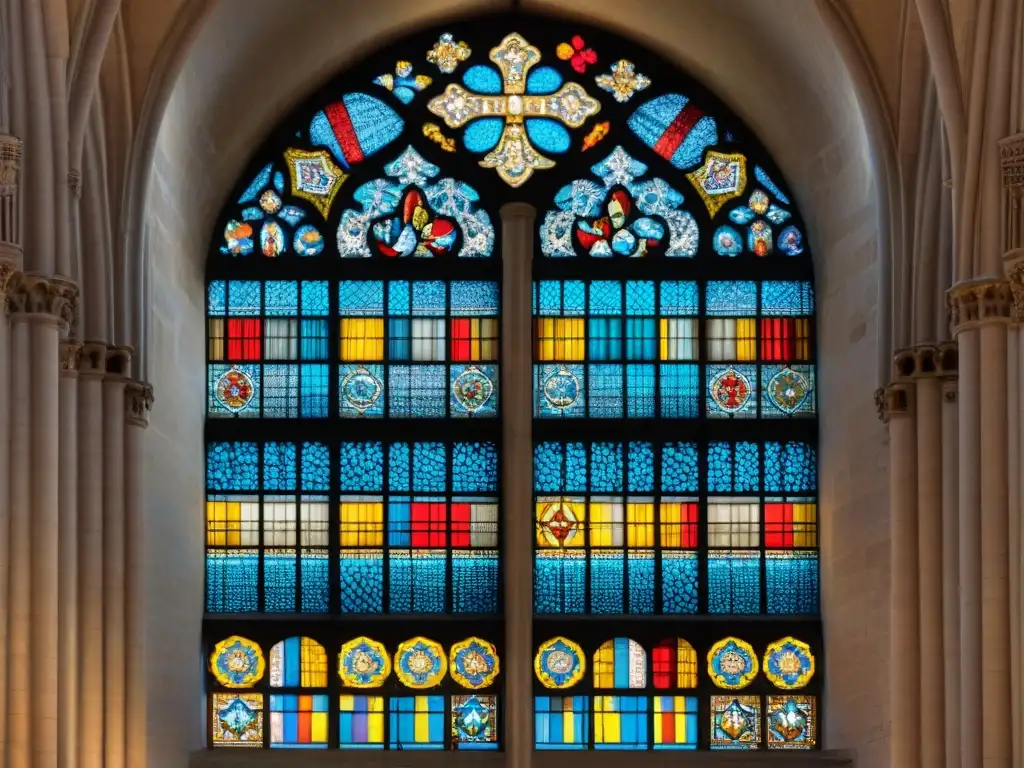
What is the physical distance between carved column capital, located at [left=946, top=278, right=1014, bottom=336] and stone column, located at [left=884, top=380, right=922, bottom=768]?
3.11 m

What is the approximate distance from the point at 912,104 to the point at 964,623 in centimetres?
553

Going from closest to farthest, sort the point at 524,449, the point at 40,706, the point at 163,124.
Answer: the point at 40,706
the point at 163,124
the point at 524,449

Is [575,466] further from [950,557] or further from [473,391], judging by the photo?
[950,557]

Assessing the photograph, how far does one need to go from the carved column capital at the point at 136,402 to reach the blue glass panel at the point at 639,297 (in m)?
6.23

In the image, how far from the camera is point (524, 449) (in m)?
27.5

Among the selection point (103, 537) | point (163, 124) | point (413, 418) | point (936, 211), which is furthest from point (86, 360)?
point (936, 211)

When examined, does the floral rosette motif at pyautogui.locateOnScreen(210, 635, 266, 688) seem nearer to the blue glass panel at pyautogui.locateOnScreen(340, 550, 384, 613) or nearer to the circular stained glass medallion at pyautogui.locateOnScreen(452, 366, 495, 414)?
the blue glass panel at pyautogui.locateOnScreen(340, 550, 384, 613)

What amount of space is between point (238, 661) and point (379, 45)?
674 cm

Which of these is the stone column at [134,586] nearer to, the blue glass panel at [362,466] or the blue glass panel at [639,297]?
the blue glass panel at [362,466]

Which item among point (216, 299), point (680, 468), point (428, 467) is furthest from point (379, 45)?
point (680, 468)

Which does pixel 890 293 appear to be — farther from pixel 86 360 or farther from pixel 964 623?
pixel 86 360

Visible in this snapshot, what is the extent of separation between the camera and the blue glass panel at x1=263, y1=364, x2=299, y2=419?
92.7 feet

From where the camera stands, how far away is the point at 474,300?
28.6m

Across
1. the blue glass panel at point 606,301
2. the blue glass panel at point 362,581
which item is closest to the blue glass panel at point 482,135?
the blue glass panel at point 606,301
